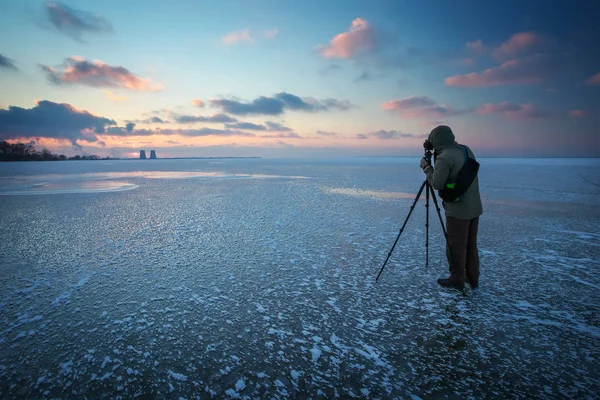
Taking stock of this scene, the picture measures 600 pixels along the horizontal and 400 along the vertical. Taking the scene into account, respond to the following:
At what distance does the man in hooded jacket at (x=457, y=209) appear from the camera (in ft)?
12.4

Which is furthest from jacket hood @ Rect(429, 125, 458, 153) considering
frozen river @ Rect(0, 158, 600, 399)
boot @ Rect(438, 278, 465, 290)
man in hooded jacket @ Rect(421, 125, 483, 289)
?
frozen river @ Rect(0, 158, 600, 399)

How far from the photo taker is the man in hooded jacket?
12.4ft

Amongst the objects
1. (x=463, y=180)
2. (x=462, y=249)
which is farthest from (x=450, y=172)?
(x=462, y=249)

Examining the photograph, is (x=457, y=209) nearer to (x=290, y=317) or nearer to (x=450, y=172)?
(x=450, y=172)

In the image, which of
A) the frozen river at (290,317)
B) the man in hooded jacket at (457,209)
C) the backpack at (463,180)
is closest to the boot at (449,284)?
the man in hooded jacket at (457,209)

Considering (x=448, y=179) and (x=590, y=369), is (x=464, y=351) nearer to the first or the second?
(x=590, y=369)

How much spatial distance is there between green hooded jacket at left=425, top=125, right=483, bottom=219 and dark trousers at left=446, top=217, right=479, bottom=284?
5.2 inches

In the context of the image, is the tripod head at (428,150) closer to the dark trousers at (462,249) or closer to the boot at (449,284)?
the dark trousers at (462,249)

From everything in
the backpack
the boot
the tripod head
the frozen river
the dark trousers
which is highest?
the tripod head

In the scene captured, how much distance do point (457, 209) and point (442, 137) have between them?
3.40 feet

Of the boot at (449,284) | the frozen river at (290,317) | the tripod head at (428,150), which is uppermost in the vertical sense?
the tripod head at (428,150)

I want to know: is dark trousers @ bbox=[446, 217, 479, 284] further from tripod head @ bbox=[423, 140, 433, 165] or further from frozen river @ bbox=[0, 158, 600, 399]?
tripod head @ bbox=[423, 140, 433, 165]

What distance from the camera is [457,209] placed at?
3875mm

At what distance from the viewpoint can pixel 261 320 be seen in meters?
3.39
